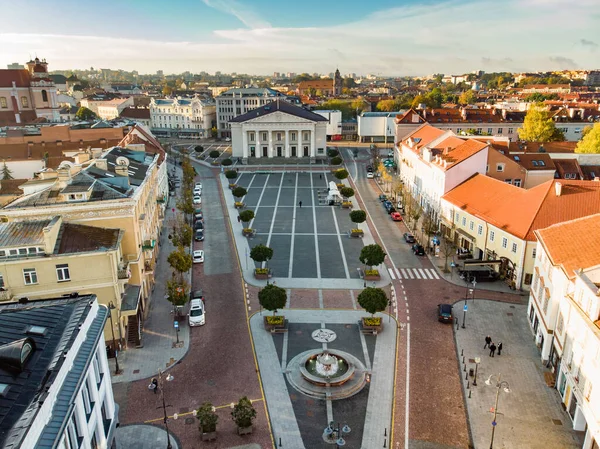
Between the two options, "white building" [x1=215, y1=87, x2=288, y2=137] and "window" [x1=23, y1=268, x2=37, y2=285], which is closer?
"window" [x1=23, y1=268, x2=37, y2=285]

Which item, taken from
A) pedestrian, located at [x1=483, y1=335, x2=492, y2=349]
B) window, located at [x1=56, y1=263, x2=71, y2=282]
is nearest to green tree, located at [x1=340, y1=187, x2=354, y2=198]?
pedestrian, located at [x1=483, y1=335, x2=492, y2=349]

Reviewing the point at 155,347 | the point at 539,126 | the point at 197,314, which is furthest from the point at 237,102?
the point at 155,347

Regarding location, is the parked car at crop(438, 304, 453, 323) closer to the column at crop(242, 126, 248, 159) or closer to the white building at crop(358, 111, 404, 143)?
the column at crop(242, 126, 248, 159)

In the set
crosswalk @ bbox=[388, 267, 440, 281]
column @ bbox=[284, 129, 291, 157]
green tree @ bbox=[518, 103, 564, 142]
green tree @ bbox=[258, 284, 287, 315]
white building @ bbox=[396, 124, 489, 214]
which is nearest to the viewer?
green tree @ bbox=[258, 284, 287, 315]

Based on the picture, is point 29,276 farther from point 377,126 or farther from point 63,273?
point 377,126

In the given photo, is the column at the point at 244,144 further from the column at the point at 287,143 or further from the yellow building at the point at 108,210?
the yellow building at the point at 108,210

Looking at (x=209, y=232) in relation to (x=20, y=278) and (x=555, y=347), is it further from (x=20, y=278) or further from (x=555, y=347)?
(x=555, y=347)

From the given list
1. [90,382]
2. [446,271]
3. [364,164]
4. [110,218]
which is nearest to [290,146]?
[364,164]
